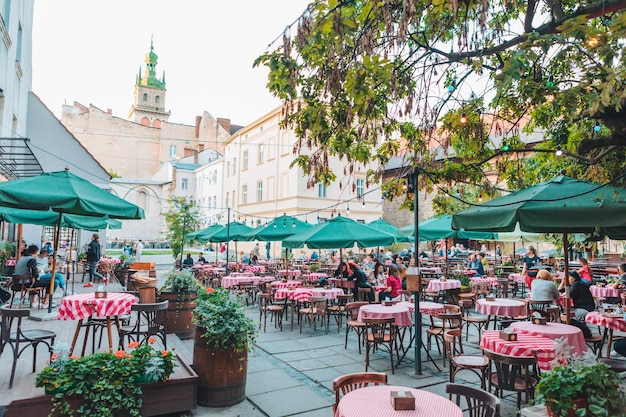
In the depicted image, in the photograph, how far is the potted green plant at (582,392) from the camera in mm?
3006

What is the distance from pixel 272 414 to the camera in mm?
4953

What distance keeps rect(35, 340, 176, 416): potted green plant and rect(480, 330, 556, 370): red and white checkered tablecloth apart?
4084mm

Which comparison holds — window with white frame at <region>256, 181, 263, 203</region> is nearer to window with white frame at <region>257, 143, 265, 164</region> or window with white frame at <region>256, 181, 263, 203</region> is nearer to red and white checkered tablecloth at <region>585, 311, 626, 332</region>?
window with white frame at <region>257, 143, 265, 164</region>

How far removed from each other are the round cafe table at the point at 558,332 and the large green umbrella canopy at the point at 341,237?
17.3 feet

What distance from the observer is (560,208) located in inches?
205

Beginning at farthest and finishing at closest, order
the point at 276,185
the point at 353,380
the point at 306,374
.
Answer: the point at 276,185 → the point at 306,374 → the point at 353,380

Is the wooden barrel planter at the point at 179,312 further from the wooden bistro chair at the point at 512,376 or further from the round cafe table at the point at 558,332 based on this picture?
the round cafe table at the point at 558,332

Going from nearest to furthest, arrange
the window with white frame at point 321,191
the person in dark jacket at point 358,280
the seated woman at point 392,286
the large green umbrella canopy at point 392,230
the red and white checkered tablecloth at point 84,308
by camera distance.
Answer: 1. the red and white checkered tablecloth at point 84,308
2. the seated woman at point 392,286
3. the person in dark jacket at point 358,280
4. the large green umbrella canopy at point 392,230
5. the window with white frame at point 321,191

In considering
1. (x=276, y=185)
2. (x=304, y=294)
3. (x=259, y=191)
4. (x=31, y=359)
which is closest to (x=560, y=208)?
(x=304, y=294)

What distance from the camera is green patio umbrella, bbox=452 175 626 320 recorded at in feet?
16.4

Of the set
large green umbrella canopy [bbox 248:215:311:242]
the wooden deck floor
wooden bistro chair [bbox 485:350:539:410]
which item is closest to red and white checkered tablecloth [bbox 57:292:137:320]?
the wooden deck floor

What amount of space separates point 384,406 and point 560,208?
12.0ft

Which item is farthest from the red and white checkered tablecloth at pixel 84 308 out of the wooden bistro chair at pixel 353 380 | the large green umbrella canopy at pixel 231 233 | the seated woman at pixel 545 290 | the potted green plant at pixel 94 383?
the large green umbrella canopy at pixel 231 233

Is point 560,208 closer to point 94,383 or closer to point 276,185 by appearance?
point 94,383
